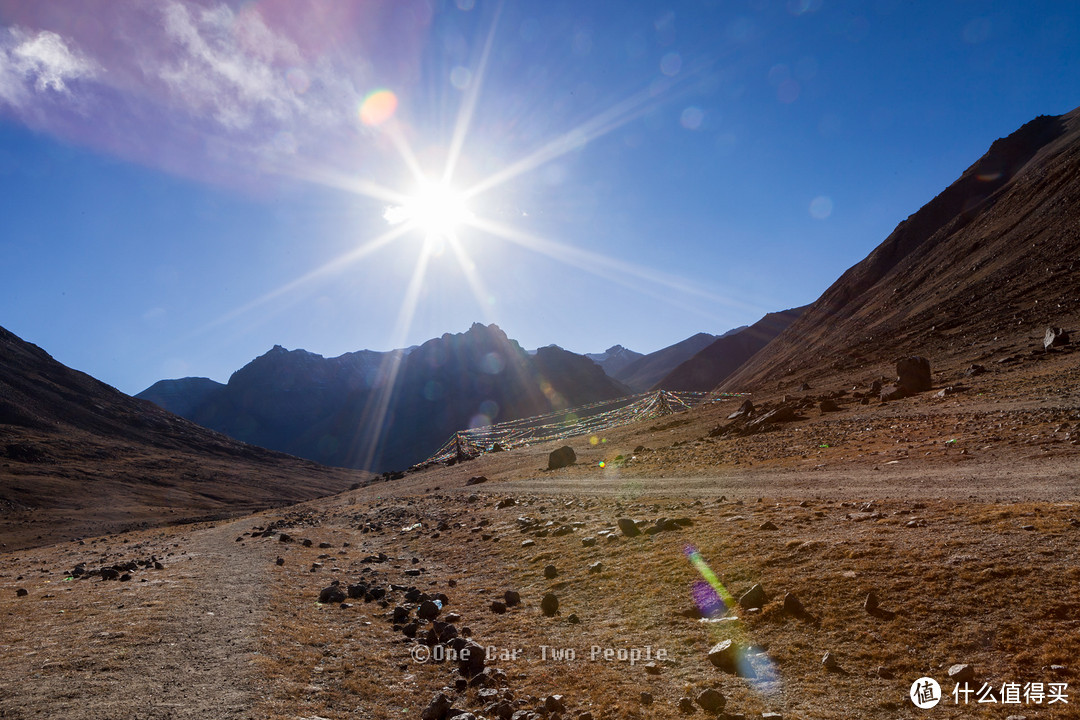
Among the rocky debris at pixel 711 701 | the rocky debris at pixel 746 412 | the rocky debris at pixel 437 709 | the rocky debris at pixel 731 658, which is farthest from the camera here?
the rocky debris at pixel 746 412

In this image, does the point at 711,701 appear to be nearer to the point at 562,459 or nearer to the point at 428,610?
the point at 428,610

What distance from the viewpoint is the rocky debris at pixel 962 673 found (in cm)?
588

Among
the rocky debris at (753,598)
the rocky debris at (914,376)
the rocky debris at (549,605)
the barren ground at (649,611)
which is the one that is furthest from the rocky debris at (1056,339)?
the rocky debris at (549,605)

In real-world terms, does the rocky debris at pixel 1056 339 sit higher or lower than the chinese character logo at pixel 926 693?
higher

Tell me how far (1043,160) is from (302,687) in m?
142

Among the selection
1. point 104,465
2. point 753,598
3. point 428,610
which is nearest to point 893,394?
point 753,598

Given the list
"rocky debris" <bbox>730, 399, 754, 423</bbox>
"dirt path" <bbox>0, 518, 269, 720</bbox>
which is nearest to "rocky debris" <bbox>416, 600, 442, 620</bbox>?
"dirt path" <bbox>0, 518, 269, 720</bbox>

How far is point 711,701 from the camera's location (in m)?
6.54

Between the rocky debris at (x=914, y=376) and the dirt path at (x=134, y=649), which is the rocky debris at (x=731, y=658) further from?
the rocky debris at (x=914, y=376)

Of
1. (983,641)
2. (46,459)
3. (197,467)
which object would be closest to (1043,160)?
(983,641)

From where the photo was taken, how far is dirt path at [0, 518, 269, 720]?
6770 mm

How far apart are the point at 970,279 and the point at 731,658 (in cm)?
9020

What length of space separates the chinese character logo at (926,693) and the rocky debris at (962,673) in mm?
188

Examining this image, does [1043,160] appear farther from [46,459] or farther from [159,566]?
[46,459]
